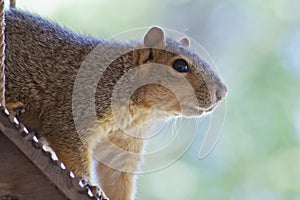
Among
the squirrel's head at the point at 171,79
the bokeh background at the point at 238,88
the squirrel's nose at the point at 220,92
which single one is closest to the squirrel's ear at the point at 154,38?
the squirrel's head at the point at 171,79

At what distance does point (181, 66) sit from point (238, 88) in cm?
58

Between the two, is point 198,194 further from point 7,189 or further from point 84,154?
point 7,189

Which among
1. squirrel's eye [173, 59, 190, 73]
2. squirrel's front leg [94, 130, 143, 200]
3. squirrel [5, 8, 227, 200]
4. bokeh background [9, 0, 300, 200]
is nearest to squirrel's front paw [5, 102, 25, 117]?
squirrel [5, 8, 227, 200]

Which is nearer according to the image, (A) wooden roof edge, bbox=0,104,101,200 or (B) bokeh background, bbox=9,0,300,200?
(A) wooden roof edge, bbox=0,104,101,200

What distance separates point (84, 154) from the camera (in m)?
1.17

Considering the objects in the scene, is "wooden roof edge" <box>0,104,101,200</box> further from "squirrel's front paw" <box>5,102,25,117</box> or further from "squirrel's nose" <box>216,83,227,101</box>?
"squirrel's nose" <box>216,83,227,101</box>

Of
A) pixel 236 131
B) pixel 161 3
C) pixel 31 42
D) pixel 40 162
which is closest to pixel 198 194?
pixel 236 131

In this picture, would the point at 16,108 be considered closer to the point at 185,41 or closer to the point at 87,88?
the point at 87,88

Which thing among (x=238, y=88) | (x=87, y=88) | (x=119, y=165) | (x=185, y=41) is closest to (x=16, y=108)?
(x=87, y=88)

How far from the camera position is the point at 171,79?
126cm

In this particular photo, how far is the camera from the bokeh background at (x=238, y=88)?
5.69 ft

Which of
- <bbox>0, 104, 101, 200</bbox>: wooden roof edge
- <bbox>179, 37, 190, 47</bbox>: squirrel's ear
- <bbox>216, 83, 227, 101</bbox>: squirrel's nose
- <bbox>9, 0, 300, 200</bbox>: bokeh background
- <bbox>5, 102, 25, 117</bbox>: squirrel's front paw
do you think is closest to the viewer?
<bbox>0, 104, 101, 200</bbox>: wooden roof edge

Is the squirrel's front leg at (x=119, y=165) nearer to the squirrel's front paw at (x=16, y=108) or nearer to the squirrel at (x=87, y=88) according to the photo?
the squirrel at (x=87, y=88)

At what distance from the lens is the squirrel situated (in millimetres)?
1168
